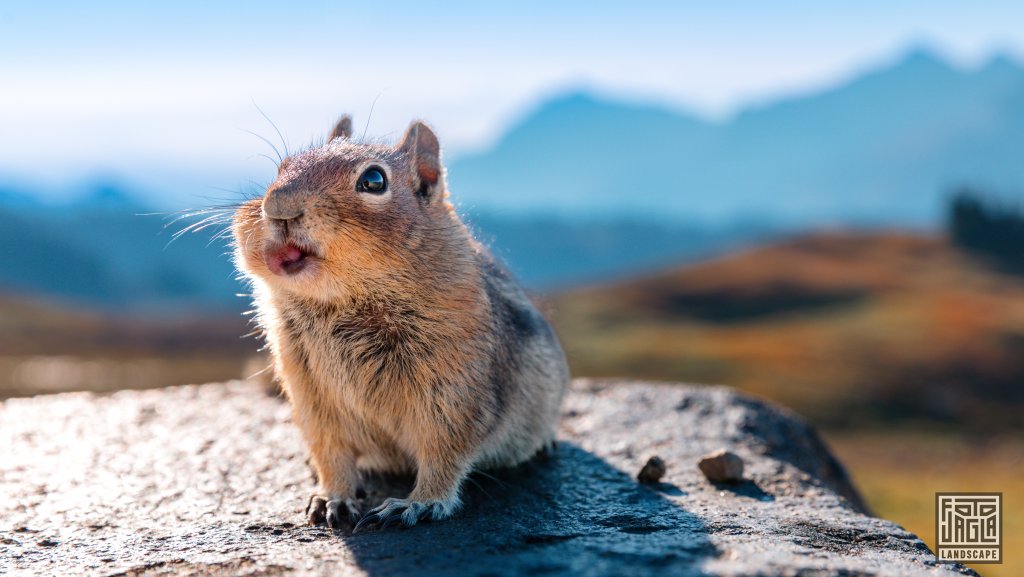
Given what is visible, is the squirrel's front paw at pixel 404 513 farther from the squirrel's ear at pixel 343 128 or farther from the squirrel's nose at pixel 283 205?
the squirrel's ear at pixel 343 128

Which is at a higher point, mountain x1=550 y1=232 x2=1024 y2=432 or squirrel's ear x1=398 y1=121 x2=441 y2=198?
mountain x1=550 y1=232 x2=1024 y2=432

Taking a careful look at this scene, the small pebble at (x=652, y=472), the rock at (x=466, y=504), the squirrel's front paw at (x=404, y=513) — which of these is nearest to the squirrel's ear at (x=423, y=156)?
the squirrel's front paw at (x=404, y=513)

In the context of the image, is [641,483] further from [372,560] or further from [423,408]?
[372,560]

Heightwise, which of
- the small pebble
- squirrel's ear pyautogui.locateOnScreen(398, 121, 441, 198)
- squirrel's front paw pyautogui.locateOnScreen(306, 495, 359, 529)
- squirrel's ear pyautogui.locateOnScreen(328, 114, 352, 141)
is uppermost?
squirrel's ear pyautogui.locateOnScreen(328, 114, 352, 141)

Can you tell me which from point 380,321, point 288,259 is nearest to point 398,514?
point 380,321

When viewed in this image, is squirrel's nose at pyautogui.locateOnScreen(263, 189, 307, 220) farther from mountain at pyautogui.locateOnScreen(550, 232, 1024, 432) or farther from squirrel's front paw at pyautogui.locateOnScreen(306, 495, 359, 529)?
mountain at pyautogui.locateOnScreen(550, 232, 1024, 432)

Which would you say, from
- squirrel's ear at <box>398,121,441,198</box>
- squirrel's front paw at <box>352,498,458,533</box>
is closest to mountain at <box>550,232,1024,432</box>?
squirrel's ear at <box>398,121,441,198</box>
